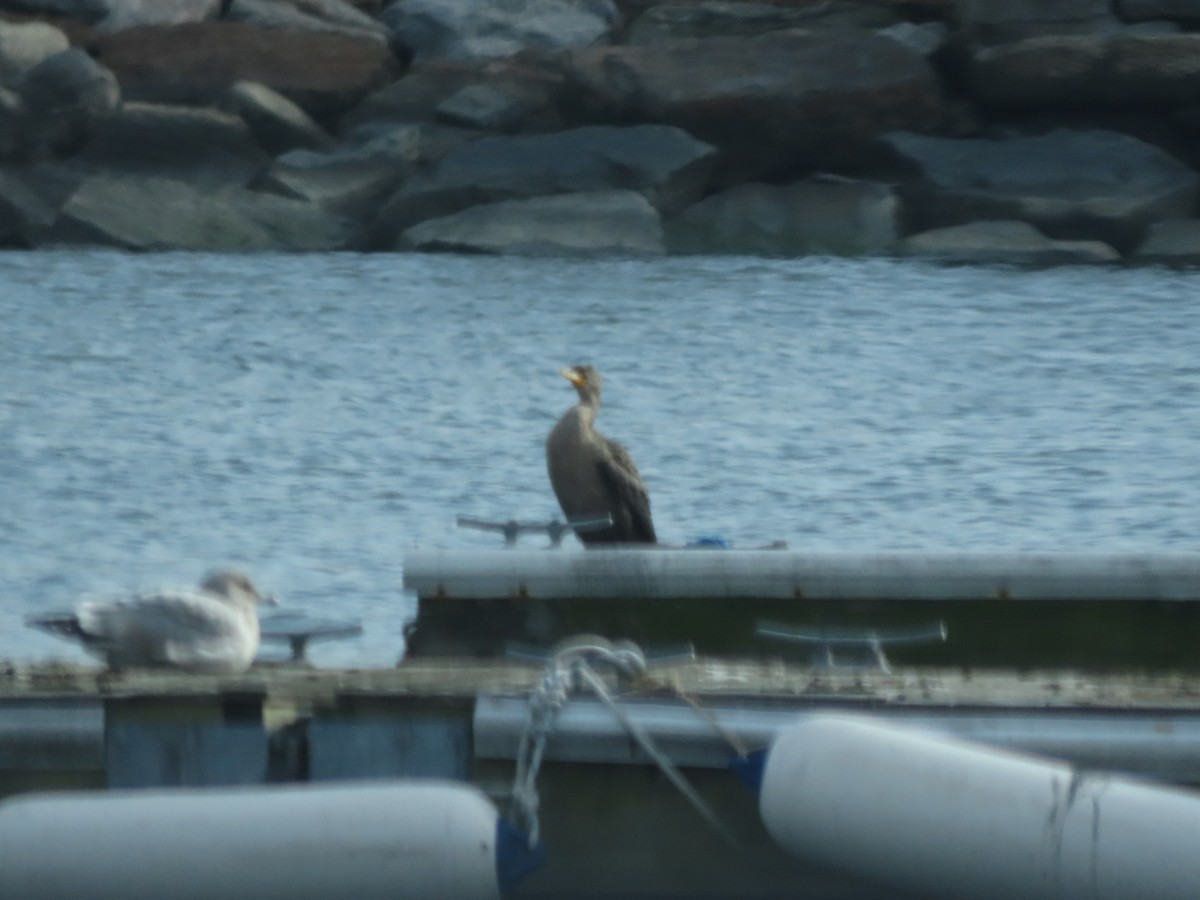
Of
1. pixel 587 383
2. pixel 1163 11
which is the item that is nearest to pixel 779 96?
pixel 1163 11

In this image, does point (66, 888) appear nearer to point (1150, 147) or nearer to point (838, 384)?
point (838, 384)

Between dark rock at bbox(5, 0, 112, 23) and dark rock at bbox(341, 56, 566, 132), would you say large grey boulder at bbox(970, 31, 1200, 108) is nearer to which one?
dark rock at bbox(341, 56, 566, 132)

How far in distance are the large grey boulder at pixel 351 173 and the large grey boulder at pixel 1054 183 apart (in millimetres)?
5328

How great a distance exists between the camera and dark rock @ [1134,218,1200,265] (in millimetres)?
23328

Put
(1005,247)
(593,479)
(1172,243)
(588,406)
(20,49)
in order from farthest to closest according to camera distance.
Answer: (20,49) < (1005,247) < (1172,243) < (588,406) < (593,479)

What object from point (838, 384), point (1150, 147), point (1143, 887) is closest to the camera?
point (1143, 887)

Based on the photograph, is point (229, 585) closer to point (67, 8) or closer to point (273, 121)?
point (273, 121)

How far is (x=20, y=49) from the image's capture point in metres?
26.9

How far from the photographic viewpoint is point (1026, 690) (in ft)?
17.8

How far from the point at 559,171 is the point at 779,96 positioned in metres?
2.49

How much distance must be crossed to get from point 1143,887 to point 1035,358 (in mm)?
15856

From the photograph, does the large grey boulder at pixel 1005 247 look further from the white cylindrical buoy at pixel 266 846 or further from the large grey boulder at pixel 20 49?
the white cylindrical buoy at pixel 266 846

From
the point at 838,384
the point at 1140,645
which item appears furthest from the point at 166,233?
the point at 1140,645

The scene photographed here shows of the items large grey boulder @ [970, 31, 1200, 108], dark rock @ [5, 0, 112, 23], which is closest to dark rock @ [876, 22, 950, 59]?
large grey boulder @ [970, 31, 1200, 108]
